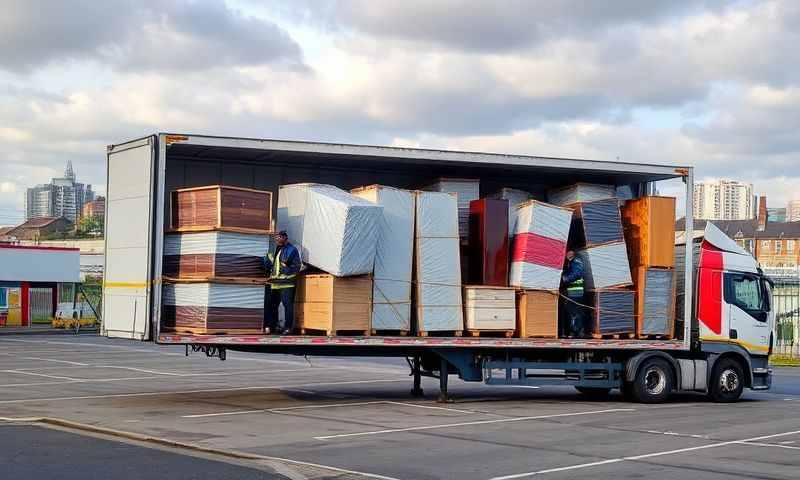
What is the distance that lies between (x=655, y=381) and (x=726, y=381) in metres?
1.53

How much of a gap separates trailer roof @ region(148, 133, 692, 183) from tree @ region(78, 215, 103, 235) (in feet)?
370

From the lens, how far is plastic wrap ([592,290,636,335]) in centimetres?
1900

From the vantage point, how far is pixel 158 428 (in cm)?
1463

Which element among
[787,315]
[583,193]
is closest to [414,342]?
[583,193]

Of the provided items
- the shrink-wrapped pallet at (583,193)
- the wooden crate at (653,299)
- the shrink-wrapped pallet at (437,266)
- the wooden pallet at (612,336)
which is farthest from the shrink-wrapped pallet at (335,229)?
the wooden crate at (653,299)

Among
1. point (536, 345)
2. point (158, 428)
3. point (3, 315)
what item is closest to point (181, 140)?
point (158, 428)

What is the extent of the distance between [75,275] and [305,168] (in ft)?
134

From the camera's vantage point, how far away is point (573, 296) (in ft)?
62.0

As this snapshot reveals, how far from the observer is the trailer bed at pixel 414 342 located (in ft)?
53.6

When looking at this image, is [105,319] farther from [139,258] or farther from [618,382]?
[618,382]

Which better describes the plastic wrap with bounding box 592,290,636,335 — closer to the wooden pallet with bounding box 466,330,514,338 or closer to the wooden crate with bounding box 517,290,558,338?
the wooden crate with bounding box 517,290,558,338

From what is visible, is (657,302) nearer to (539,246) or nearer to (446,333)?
(539,246)

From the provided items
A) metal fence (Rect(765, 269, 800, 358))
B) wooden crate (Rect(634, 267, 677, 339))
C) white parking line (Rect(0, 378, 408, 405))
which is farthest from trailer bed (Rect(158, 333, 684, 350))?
metal fence (Rect(765, 269, 800, 358))

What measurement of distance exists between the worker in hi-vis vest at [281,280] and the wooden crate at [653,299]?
20.8ft
